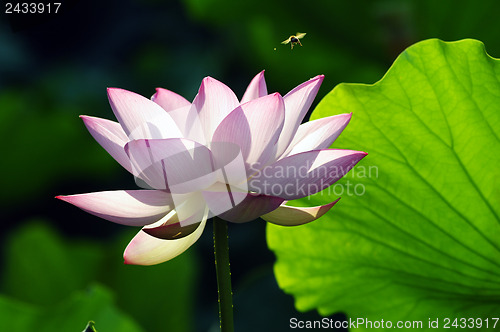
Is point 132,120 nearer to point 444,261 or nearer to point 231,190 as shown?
point 231,190

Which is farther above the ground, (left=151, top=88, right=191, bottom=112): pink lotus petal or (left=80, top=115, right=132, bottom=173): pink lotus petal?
(left=151, top=88, right=191, bottom=112): pink lotus petal

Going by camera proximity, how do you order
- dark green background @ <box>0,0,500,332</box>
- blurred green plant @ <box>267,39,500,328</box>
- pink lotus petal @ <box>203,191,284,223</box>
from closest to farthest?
pink lotus petal @ <box>203,191,284,223</box> → blurred green plant @ <box>267,39,500,328</box> → dark green background @ <box>0,0,500,332</box>

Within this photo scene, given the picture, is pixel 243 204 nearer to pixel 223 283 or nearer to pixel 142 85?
pixel 223 283

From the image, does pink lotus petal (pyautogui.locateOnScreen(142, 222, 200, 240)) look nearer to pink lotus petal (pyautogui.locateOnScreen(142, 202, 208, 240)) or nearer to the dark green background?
pink lotus petal (pyautogui.locateOnScreen(142, 202, 208, 240))

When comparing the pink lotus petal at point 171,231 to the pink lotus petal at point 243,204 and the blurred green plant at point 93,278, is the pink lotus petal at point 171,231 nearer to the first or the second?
the pink lotus petal at point 243,204

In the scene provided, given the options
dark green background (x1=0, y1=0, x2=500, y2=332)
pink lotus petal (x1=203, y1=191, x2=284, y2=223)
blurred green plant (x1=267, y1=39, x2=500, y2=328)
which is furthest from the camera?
dark green background (x1=0, y1=0, x2=500, y2=332)

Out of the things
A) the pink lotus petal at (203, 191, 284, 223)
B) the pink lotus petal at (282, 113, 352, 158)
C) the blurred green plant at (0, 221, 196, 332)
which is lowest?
the blurred green plant at (0, 221, 196, 332)

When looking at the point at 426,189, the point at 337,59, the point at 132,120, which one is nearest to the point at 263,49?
the point at 337,59

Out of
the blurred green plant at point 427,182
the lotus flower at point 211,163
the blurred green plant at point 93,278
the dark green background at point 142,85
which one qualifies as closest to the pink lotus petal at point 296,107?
the lotus flower at point 211,163

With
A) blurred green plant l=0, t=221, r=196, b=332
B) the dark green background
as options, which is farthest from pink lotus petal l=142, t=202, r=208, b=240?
blurred green plant l=0, t=221, r=196, b=332
